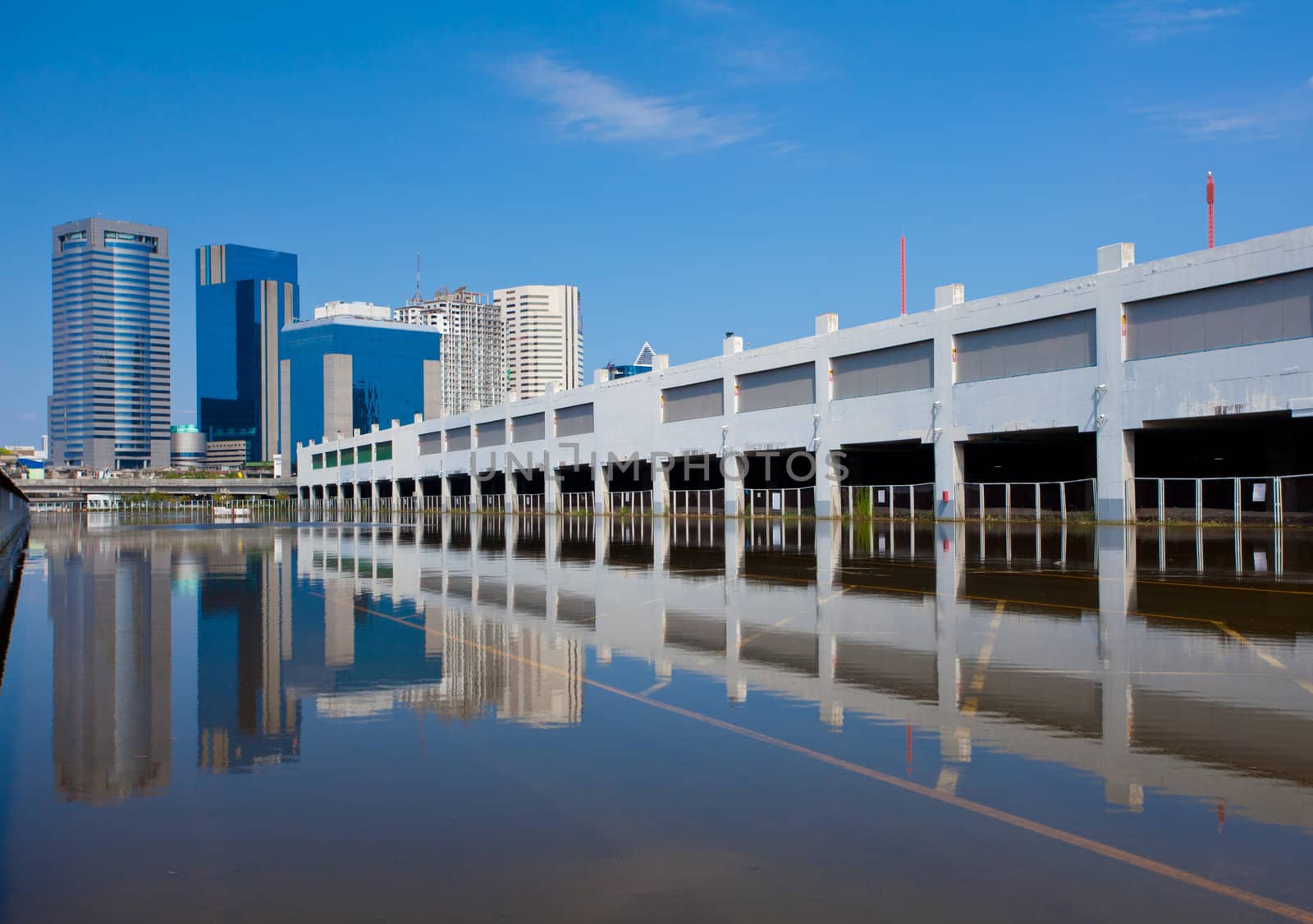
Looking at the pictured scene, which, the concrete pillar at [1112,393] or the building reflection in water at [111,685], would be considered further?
the concrete pillar at [1112,393]

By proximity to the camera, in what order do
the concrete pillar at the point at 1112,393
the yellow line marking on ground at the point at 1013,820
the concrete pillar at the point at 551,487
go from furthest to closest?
the concrete pillar at the point at 551,487, the concrete pillar at the point at 1112,393, the yellow line marking on ground at the point at 1013,820

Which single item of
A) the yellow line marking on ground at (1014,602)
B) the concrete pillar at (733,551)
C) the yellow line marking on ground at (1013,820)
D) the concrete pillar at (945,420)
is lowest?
the yellow line marking on ground at (1013,820)

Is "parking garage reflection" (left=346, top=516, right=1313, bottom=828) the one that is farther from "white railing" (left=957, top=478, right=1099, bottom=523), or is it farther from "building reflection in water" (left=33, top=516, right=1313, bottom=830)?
"white railing" (left=957, top=478, right=1099, bottom=523)

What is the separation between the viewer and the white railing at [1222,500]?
3516 cm

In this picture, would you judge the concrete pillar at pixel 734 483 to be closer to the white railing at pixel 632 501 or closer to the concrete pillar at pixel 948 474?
the white railing at pixel 632 501

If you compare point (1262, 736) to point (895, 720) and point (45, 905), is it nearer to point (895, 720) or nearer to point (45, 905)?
point (895, 720)

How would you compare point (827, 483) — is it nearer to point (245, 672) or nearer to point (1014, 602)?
point (1014, 602)

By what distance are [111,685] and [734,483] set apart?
50.6m

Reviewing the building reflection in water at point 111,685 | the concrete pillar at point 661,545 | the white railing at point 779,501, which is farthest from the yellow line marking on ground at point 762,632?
the white railing at point 779,501

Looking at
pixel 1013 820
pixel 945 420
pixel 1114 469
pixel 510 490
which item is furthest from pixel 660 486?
pixel 1013 820

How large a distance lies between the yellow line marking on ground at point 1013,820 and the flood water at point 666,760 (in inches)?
1.0

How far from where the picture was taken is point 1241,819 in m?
5.85

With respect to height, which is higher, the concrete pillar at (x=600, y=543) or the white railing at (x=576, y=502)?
the white railing at (x=576, y=502)

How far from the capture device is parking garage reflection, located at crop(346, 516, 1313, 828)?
7449 mm
